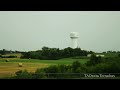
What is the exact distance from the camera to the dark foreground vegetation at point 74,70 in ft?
19.5

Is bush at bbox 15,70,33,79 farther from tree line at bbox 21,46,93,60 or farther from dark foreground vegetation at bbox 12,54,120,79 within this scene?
tree line at bbox 21,46,93,60

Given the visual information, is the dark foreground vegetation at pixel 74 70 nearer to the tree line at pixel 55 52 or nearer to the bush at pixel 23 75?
the bush at pixel 23 75

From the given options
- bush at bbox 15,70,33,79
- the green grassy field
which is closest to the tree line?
the green grassy field

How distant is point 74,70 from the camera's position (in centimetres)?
605

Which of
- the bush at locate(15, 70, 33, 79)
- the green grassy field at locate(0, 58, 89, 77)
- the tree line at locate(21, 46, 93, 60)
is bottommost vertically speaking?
the bush at locate(15, 70, 33, 79)

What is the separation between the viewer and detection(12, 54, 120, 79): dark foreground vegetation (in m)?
5.96

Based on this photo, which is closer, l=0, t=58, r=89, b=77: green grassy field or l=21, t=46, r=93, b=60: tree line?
l=0, t=58, r=89, b=77: green grassy field

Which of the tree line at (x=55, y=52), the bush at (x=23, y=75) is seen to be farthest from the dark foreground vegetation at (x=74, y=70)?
the tree line at (x=55, y=52)

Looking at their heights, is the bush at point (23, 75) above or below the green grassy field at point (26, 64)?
below
